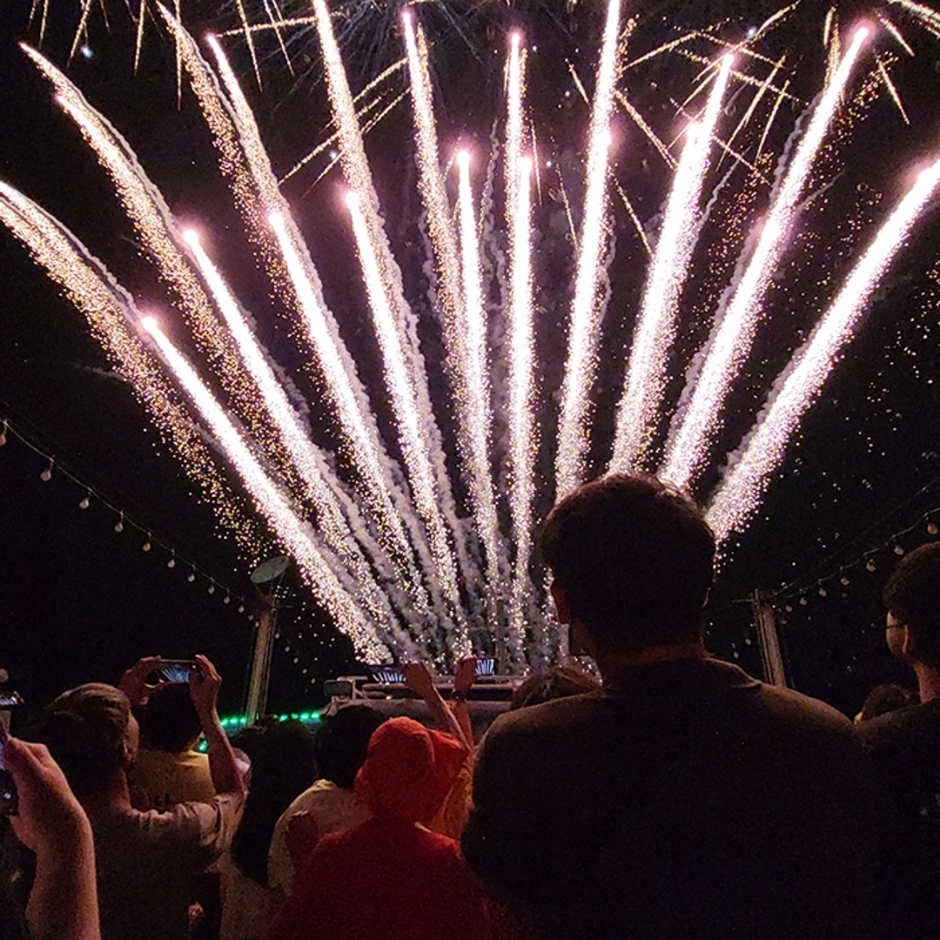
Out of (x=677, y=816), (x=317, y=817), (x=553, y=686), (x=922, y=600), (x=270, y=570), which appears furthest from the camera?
(x=270, y=570)

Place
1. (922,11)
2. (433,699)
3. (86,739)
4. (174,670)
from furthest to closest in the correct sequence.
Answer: (922,11) < (174,670) < (433,699) < (86,739)

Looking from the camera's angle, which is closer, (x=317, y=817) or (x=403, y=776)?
(x=403, y=776)

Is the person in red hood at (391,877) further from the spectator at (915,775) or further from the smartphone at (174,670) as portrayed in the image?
the smartphone at (174,670)

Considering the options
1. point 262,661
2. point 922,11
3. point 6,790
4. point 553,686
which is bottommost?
point 6,790

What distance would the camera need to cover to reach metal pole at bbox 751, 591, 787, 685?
440 inches

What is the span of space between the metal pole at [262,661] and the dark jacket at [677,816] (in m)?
11.4

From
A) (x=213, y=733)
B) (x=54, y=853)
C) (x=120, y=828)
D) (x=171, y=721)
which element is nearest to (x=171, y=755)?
(x=171, y=721)

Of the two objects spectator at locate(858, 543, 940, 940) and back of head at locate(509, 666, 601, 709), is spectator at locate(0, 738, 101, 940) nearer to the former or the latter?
back of head at locate(509, 666, 601, 709)

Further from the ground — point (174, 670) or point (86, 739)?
point (174, 670)

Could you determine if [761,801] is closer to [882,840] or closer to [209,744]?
[882,840]

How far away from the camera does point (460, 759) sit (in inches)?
98.5

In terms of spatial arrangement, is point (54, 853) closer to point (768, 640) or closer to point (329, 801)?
point (329, 801)

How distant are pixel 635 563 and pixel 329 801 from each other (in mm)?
A: 1936

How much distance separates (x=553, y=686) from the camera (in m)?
2.24
